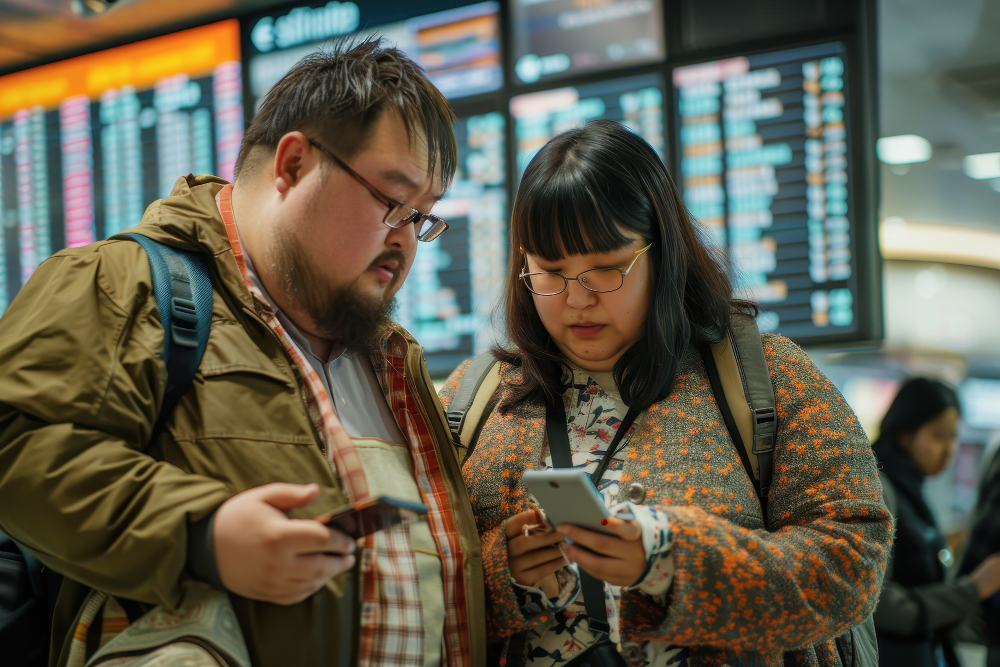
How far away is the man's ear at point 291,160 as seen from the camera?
1684 mm

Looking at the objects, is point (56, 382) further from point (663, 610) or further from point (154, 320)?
point (663, 610)

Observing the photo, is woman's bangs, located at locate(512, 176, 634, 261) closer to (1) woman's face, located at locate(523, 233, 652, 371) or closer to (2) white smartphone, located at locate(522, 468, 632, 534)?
(1) woman's face, located at locate(523, 233, 652, 371)

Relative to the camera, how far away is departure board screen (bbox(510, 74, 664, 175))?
374 centimetres

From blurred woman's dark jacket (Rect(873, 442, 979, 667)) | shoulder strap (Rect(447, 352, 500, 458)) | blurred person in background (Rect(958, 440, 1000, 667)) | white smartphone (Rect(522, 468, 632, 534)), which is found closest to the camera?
white smartphone (Rect(522, 468, 632, 534))

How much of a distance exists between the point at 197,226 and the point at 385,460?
591 millimetres

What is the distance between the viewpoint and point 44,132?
16.5 ft

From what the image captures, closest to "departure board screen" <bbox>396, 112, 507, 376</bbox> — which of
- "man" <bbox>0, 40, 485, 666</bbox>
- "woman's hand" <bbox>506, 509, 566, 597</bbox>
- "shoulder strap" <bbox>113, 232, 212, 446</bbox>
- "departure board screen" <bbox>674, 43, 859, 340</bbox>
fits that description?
"departure board screen" <bbox>674, 43, 859, 340</bbox>

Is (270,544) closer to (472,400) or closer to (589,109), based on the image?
(472,400)

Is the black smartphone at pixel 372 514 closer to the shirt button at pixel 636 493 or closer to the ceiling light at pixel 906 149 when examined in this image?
the shirt button at pixel 636 493

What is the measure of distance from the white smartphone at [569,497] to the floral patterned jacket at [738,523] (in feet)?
0.62

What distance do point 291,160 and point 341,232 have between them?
189 millimetres

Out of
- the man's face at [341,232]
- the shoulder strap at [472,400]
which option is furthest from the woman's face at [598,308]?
the man's face at [341,232]

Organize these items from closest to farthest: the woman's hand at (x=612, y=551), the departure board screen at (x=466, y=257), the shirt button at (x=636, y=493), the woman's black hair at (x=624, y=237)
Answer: the woman's hand at (x=612, y=551) < the shirt button at (x=636, y=493) < the woman's black hair at (x=624, y=237) < the departure board screen at (x=466, y=257)

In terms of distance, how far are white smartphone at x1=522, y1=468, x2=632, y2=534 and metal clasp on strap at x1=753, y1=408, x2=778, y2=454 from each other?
0.42 metres
